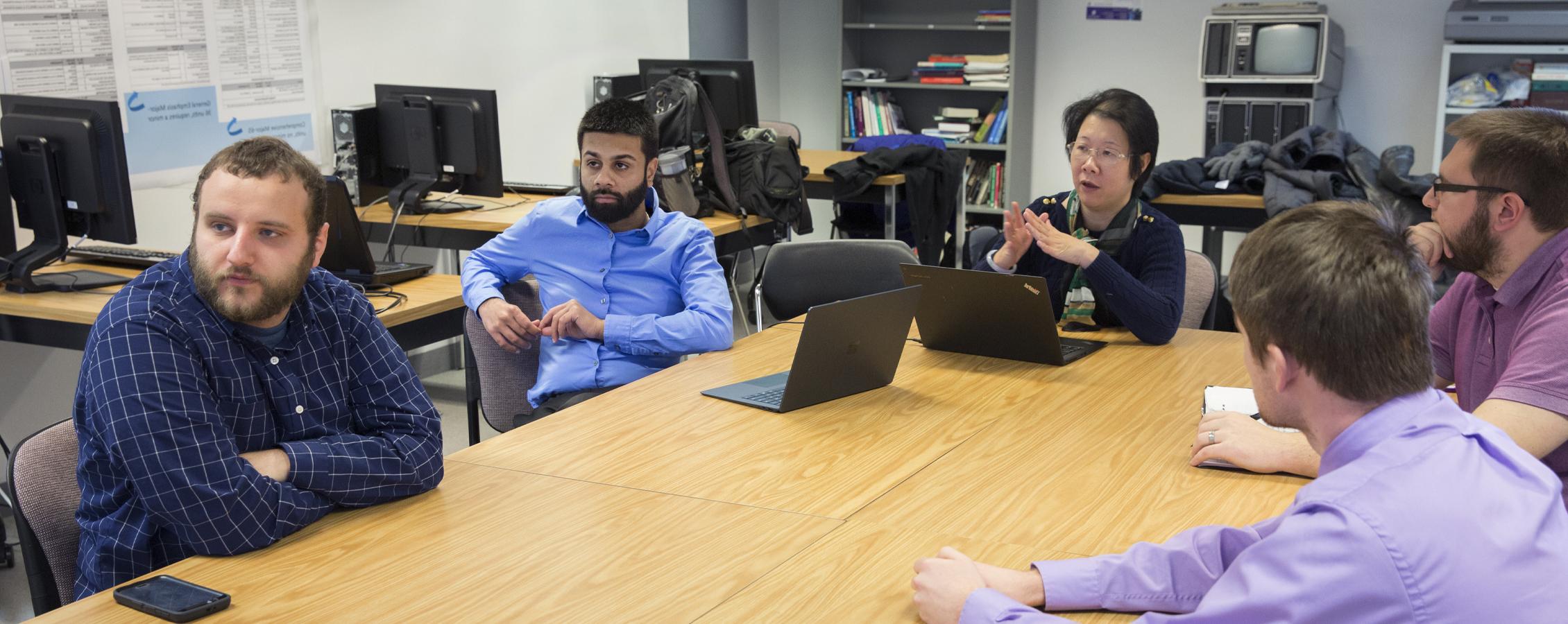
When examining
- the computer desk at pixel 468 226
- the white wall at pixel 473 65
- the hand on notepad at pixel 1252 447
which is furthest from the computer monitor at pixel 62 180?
the hand on notepad at pixel 1252 447

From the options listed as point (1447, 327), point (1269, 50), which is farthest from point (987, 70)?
point (1447, 327)

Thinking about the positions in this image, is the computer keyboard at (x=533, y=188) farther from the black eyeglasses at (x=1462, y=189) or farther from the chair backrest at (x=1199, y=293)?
the black eyeglasses at (x=1462, y=189)

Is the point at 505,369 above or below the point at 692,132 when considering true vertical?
below

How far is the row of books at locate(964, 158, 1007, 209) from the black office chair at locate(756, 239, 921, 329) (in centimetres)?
429

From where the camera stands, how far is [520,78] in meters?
5.75

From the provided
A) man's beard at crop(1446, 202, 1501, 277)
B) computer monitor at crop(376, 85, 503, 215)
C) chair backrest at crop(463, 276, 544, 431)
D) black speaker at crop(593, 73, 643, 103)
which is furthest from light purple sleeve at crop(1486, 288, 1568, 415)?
black speaker at crop(593, 73, 643, 103)

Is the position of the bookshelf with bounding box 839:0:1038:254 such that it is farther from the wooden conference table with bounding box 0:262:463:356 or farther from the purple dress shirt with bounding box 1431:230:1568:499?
the purple dress shirt with bounding box 1431:230:1568:499

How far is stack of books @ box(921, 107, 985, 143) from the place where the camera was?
7.52 metres

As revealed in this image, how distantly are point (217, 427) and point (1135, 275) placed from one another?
2.02 meters

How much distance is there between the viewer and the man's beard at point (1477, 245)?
74.0 inches

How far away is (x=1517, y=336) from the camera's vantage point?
6.20ft

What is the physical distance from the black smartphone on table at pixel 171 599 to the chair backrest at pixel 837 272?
197 centimetres

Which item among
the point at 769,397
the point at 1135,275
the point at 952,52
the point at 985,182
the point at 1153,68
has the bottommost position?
the point at 985,182

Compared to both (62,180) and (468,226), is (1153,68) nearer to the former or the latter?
(468,226)
